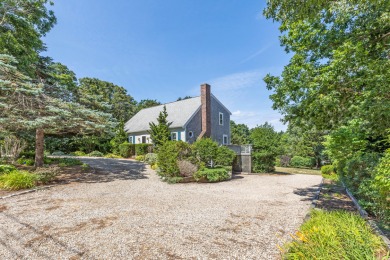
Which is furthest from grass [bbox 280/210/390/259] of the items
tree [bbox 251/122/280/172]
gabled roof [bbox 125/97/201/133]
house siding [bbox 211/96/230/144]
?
house siding [bbox 211/96/230/144]

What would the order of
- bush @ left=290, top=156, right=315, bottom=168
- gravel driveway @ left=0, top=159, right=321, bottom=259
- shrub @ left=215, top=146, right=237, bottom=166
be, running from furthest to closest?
bush @ left=290, top=156, right=315, bottom=168, shrub @ left=215, top=146, right=237, bottom=166, gravel driveway @ left=0, top=159, right=321, bottom=259

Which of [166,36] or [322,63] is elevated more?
[166,36]

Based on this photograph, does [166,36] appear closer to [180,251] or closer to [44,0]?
[44,0]

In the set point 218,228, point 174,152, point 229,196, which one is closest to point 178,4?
→ point 174,152

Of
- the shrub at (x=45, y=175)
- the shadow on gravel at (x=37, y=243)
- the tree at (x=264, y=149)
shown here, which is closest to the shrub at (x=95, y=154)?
the shrub at (x=45, y=175)

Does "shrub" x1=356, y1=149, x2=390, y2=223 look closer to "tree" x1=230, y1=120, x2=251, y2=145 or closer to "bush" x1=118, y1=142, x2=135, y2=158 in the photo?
"bush" x1=118, y1=142, x2=135, y2=158

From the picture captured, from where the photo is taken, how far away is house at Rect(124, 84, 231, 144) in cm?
2122

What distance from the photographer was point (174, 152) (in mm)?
10070

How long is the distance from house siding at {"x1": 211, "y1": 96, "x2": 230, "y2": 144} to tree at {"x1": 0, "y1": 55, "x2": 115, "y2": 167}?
1437 centimetres

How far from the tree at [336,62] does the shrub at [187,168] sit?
554 cm

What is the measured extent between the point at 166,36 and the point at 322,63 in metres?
9.18

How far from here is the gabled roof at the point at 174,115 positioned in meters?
21.8

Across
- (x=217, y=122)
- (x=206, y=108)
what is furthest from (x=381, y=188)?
(x=217, y=122)

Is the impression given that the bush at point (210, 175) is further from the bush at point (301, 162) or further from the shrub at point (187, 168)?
the bush at point (301, 162)
